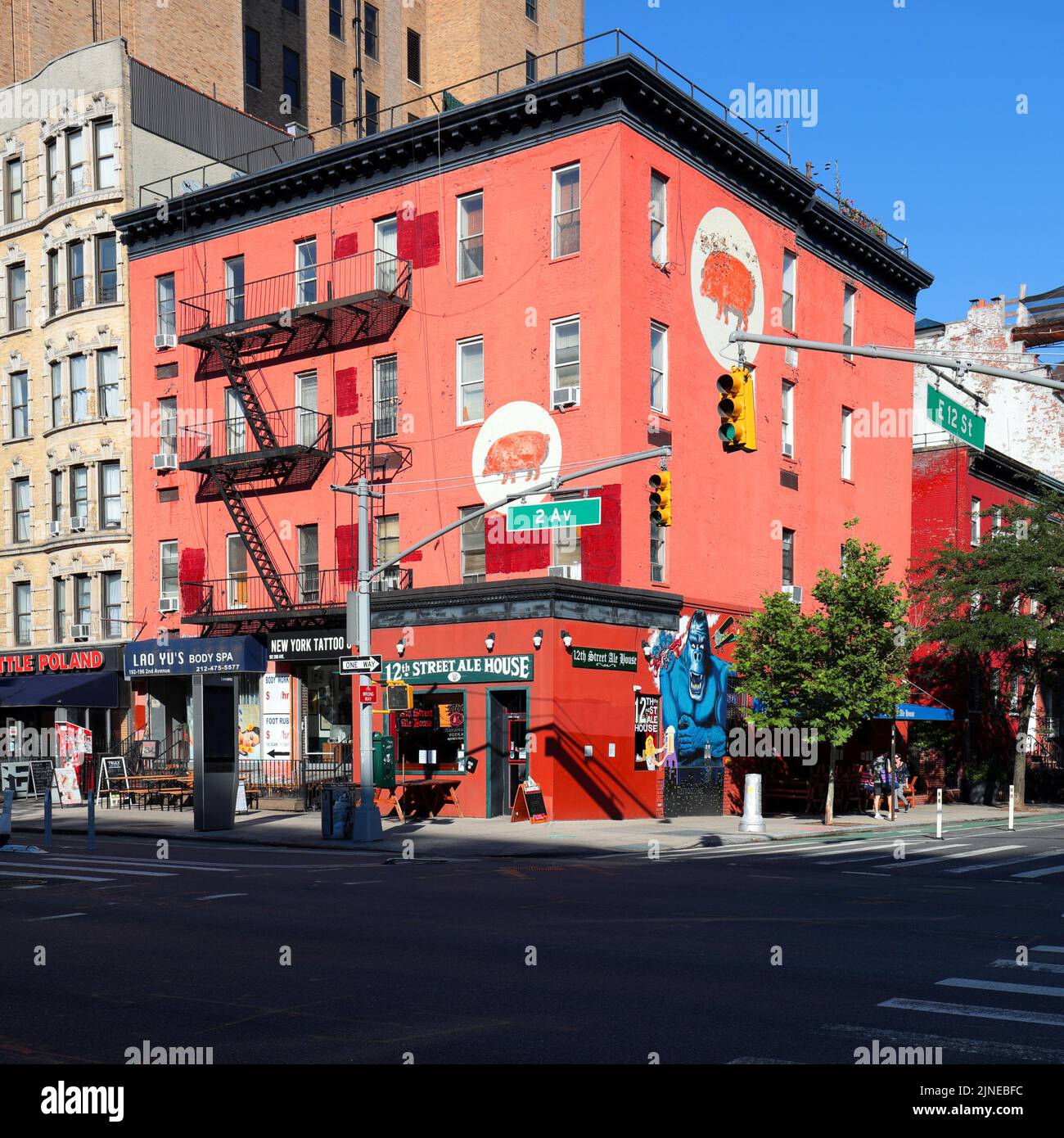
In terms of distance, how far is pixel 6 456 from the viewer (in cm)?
4416

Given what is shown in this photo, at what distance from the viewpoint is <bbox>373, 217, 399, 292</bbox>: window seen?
34.6 m

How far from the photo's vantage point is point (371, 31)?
59031 millimetres

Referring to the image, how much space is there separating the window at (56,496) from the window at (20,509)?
1736 mm

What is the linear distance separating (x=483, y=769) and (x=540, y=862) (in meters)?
9.23

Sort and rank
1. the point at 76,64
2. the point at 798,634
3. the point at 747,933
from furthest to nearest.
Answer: the point at 76,64 → the point at 798,634 → the point at 747,933

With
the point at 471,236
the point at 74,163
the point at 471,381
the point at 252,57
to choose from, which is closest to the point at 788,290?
the point at 471,236

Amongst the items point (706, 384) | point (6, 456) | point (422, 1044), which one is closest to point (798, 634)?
point (706, 384)

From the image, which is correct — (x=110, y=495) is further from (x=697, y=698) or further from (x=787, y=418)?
(x=787, y=418)

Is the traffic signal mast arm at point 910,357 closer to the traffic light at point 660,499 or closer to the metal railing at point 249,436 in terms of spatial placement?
the traffic light at point 660,499

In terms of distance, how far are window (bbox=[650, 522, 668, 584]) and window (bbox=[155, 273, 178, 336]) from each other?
56.4 feet

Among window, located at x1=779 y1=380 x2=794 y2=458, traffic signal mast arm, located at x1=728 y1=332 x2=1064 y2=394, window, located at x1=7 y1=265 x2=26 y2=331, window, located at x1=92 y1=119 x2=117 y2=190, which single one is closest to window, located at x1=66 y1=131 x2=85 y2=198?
window, located at x1=92 y1=119 x2=117 y2=190

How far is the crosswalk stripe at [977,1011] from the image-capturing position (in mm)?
8500

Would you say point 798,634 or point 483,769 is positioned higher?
point 798,634
